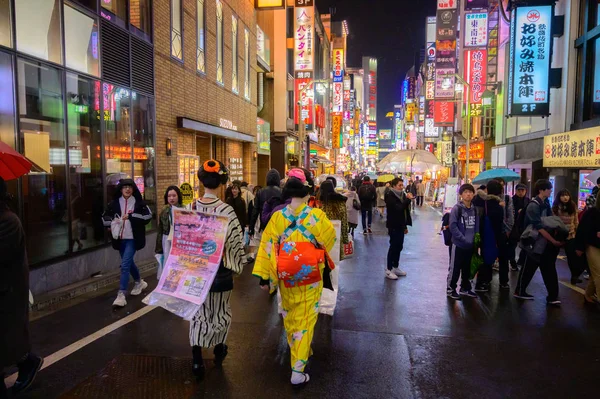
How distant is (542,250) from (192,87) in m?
10.2

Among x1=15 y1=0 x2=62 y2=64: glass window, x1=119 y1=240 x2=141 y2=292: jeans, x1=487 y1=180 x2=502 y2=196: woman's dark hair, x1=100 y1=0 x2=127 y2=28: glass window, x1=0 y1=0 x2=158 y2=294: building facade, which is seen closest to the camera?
x1=119 y1=240 x2=141 y2=292: jeans

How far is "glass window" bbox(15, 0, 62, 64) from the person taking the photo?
23.7ft

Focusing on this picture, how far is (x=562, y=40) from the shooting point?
14836mm

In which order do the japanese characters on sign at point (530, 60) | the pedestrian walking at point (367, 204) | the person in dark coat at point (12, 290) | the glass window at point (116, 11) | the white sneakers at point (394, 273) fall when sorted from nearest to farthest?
Result: 1. the person in dark coat at point (12, 290)
2. the white sneakers at point (394, 273)
3. the glass window at point (116, 11)
4. the japanese characters on sign at point (530, 60)
5. the pedestrian walking at point (367, 204)

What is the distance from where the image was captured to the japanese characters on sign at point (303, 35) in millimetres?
27844

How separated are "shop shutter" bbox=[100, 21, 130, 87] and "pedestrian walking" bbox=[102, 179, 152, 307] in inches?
149

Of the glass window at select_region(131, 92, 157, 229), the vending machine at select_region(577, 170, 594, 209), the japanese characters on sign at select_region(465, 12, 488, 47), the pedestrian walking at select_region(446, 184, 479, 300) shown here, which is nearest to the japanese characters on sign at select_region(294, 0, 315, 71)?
the japanese characters on sign at select_region(465, 12, 488, 47)

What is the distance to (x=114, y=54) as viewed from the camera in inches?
386

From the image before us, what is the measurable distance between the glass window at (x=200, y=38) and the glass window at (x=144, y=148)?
3.26 meters

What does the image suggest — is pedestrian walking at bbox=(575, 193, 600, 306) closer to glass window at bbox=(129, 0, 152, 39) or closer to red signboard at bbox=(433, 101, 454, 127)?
glass window at bbox=(129, 0, 152, 39)

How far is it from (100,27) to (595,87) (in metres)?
13.4

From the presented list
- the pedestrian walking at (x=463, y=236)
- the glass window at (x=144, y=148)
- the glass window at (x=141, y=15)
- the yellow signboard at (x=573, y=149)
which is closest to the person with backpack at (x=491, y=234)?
Answer: the pedestrian walking at (x=463, y=236)

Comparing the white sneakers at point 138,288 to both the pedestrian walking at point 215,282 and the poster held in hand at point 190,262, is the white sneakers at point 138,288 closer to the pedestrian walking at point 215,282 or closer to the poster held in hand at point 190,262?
the poster held in hand at point 190,262

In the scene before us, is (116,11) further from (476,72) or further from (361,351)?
(476,72)
